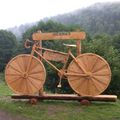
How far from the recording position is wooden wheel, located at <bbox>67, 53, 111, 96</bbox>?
40.4 feet

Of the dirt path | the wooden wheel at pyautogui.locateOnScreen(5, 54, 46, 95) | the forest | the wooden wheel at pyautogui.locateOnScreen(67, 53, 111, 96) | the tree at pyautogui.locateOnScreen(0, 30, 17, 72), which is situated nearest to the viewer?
the dirt path

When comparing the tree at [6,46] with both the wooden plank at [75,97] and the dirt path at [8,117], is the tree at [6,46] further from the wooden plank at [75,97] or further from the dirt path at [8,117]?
the dirt path at [8,117]

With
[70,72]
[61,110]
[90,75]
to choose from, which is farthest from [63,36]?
[61,110]

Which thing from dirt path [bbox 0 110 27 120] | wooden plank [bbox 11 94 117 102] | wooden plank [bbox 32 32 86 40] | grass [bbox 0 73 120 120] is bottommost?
dirt path [bbox 0 110 27 120]

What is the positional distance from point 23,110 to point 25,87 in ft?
3.70

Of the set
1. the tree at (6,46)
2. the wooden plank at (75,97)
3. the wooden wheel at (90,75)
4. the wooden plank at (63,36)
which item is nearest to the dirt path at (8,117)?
the wooden plank at (75,97)

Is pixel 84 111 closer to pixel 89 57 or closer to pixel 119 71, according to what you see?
pixel 89 57

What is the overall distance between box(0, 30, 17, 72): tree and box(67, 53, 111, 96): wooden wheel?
6157cm

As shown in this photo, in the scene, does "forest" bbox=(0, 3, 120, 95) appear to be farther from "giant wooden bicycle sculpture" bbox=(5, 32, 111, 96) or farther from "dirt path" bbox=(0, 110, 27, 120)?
"dirt path" bbox=(0, 110, 27, 120)

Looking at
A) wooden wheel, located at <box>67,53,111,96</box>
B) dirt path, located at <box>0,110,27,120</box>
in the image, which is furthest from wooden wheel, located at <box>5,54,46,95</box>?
dirt path, located at <box>0,110,27,120</box>

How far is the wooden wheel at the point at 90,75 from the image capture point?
485 inches

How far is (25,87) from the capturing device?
41.2 ft

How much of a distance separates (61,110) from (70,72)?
1422 mm

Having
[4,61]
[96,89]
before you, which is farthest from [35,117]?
[4,61]
